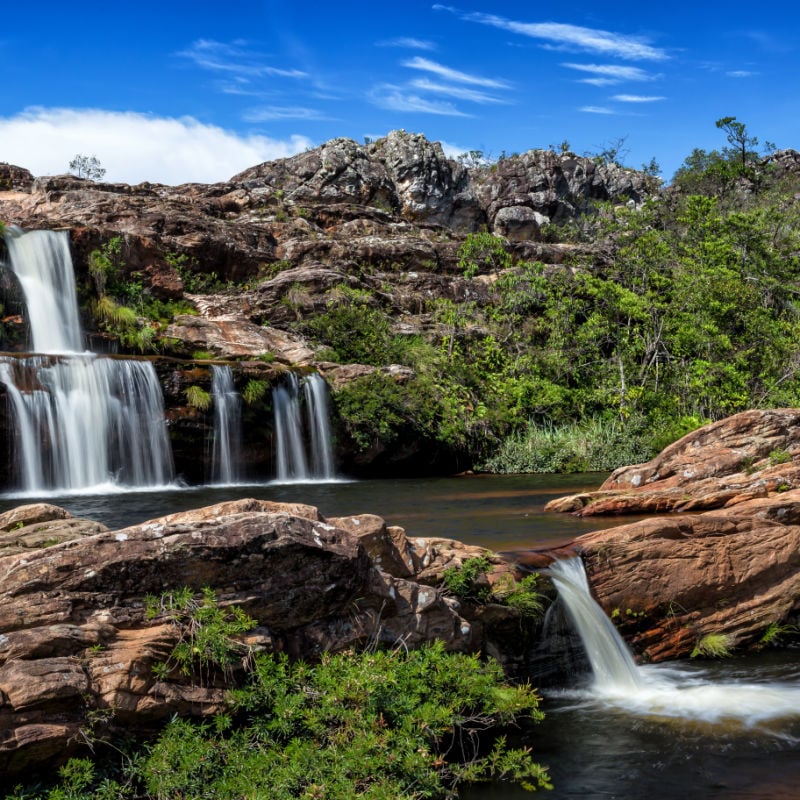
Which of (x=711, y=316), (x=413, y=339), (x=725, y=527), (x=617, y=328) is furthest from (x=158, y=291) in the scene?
(x=725, y=527)

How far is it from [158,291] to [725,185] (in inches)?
1745

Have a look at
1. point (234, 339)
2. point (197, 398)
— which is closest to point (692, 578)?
point (197, 398)

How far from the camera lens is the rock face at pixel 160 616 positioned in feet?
15.9

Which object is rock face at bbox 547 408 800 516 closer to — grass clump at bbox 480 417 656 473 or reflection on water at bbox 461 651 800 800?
reflection on water at bbox 461 651 800 800

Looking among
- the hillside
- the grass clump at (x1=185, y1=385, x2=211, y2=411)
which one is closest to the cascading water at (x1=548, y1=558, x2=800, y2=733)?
the grass clump at (x1=185, y1=385, x2=211, y2=411)

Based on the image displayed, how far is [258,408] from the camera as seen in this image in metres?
22.2

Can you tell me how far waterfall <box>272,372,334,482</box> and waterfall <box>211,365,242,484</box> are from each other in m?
1.22

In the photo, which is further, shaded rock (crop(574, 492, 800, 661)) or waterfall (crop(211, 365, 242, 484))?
waterfall (crop(211, 365, 242, 484))

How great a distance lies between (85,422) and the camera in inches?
784

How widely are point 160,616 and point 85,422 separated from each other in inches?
614

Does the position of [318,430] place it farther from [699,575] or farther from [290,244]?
[699,575]

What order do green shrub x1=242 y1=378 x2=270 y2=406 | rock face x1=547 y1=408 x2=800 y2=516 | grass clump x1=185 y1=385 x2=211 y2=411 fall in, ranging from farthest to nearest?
1. green shrub x1=242 y1=378 x2=270 y2=406
2. grass clump x1=185 y1=385 x2=211 y2=411
3. rock face x1=547 y1=408 x2=800 y2=516

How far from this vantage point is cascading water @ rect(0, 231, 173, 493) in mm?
19094

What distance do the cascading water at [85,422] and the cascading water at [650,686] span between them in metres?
14.4
